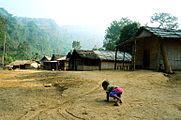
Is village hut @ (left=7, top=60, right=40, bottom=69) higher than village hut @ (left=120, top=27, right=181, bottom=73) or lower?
lower

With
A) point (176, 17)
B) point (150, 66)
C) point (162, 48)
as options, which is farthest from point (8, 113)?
point (176, 17)

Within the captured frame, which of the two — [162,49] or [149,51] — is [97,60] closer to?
[149,51]

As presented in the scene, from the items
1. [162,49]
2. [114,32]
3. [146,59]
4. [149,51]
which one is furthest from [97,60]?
[114,32]

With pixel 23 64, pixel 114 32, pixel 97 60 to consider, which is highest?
pixel 114 32

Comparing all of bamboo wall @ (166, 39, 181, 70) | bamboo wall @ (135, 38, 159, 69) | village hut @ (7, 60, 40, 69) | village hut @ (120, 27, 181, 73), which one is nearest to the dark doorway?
village hut @ (120, 27, 181, 73)

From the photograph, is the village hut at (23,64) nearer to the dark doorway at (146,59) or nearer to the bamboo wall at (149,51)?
the bamboo wall at (149,51)

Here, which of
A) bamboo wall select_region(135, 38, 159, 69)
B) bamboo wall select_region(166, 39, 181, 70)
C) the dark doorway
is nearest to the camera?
bamboo wall select_region(166, 39, 181, 70)

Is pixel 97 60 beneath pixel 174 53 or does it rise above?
beneath

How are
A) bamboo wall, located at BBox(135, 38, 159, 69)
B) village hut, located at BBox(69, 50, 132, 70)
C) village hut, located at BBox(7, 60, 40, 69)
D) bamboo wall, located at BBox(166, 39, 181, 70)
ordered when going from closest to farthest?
bamboo wall, located at BBox(166, 39, 181, 70) < bamboo wall, located at BBox(135, 38, 159, 69) < village hut, located at BBox(69, 50, 132, 70) < village hut, located at BBox(7, 60, 40, 69)

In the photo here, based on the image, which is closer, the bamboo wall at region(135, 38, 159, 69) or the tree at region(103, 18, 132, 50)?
the bamboo wall at region(135, 38, 159, 69)

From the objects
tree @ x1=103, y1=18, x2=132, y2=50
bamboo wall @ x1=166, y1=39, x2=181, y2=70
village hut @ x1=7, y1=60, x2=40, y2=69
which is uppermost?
tree @ x1=103, y1=18, x2=132, y2=50

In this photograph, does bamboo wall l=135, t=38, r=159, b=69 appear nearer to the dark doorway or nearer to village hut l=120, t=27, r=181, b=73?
village hut l=120, t=27, r=181, b=73

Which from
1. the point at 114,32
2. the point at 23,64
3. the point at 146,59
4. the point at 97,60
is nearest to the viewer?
the point at 146,59

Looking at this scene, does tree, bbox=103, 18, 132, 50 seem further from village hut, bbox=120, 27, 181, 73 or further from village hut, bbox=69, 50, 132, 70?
Result: village hut, bbox=120, 27, 181, 73
